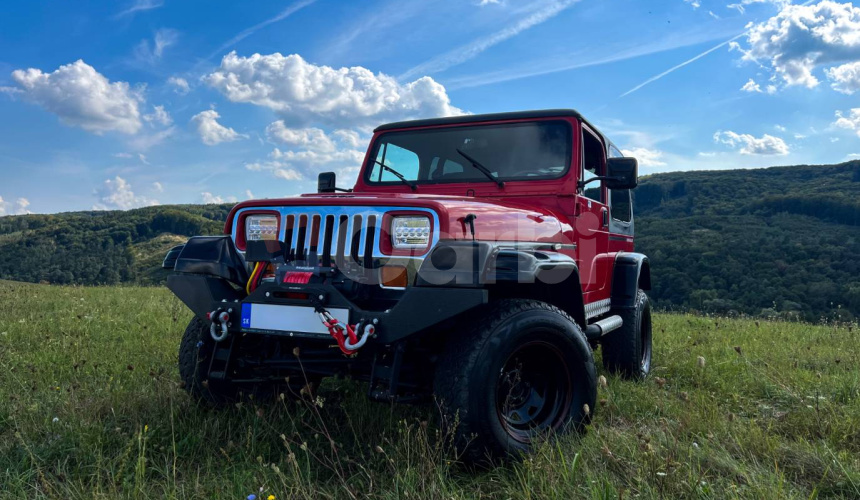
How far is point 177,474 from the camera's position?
2.63 metres

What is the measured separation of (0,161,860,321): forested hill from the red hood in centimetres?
431

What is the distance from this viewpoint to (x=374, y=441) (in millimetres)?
2936

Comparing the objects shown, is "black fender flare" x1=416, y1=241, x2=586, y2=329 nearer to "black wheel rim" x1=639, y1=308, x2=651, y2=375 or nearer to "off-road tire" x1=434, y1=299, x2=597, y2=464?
"off-road tire" x1=434, y1=299, x2=597, y2=464

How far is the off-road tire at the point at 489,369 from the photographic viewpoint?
7.98 ft

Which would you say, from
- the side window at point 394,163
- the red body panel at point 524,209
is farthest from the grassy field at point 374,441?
the side window at point 394,163

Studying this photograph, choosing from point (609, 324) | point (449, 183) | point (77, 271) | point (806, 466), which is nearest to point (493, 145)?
point (449, 183)

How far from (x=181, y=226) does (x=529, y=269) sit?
9557 centimetres

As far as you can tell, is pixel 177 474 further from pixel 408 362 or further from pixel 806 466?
→ pixel 806 466

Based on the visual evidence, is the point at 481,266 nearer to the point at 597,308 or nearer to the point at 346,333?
the point at 346,333

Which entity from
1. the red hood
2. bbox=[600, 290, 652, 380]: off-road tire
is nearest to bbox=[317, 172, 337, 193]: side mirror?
the red hood

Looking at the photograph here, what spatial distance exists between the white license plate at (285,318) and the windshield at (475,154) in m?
1.59

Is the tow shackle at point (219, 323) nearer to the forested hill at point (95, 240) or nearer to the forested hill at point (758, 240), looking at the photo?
the forested hill at point (758, 240)

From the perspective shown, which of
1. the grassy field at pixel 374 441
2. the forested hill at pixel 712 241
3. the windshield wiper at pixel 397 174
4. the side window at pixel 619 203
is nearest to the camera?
the grassy field at pixel 374 441

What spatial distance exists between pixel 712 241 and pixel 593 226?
45.1m
